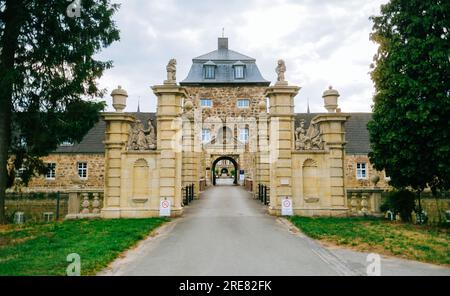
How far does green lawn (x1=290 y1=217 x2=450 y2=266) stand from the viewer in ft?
24.6

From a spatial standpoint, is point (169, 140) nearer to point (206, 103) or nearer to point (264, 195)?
point (264, 195)

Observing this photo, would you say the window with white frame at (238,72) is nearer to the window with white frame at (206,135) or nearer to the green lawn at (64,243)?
the window with white frame at (206,135)

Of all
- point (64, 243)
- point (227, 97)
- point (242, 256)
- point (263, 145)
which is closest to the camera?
point (242, 256)

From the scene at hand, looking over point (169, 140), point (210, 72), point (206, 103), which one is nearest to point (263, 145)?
point (169, 140)

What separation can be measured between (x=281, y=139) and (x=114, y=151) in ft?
21.0

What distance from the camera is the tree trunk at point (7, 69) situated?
11328 mm

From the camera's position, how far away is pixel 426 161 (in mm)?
11094

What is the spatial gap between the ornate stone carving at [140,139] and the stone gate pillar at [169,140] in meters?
0.33

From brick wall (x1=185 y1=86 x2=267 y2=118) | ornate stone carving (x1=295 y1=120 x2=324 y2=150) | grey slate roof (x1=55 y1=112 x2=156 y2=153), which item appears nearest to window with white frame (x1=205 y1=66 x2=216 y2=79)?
brick wall (x1=185 y1=86 x2=267 y2=118)

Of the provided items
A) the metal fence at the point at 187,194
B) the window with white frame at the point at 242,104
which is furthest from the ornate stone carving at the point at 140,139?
the window with white frame at the point at 242,104

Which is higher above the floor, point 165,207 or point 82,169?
point 82,169

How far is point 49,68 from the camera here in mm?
12125

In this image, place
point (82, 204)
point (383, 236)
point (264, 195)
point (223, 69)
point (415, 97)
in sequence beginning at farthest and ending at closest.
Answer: point (223, 69) → point (264, 195) → point (82, 204) → point (415, 97) → point (383, 236)

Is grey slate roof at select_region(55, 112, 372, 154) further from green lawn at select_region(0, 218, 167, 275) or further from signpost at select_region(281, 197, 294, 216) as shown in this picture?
green lawn at select_region(0, 218, 167, 275)
